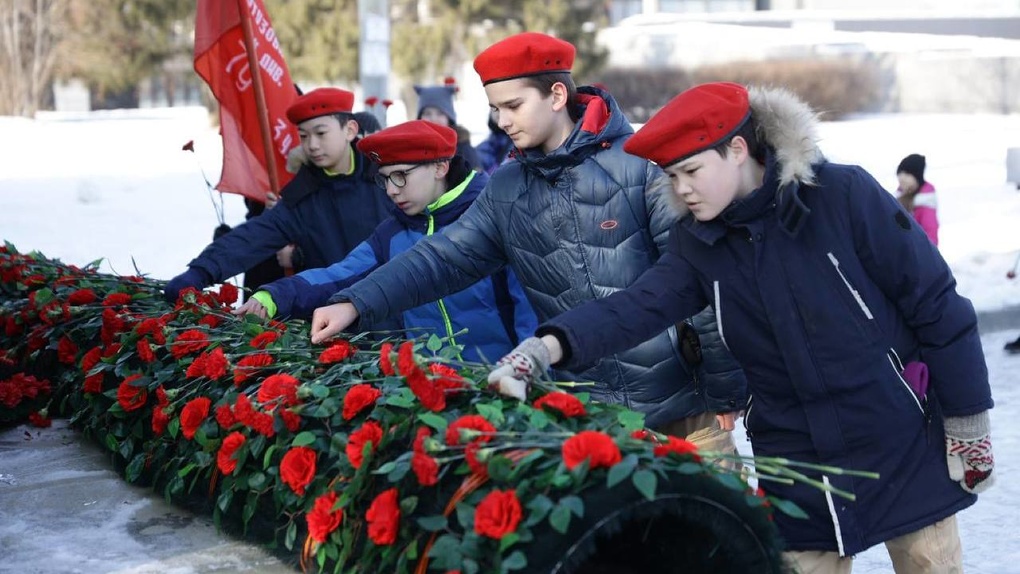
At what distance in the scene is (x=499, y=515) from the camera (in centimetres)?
249

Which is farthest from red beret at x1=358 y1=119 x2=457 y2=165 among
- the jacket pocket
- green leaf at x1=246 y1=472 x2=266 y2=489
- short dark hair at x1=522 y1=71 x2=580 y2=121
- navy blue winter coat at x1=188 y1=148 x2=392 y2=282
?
the jacket pocket

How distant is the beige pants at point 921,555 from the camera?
313 centimetres

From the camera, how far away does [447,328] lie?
4496mm

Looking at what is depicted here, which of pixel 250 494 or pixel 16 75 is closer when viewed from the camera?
pixel 250 494

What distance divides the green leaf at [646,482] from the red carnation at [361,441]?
0.74m

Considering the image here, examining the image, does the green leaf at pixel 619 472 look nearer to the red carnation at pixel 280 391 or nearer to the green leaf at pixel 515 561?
the green leaf at pixel 515 561

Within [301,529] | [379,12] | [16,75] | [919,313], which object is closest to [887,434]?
[919,313]

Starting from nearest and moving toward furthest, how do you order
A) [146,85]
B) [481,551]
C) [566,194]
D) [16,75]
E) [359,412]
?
[481,551] → [359,412] → [566,194] → [16,75] → [146,85]

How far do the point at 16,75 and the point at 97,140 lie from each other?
24.7 ft

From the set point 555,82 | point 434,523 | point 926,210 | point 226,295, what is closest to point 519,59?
point 555,82

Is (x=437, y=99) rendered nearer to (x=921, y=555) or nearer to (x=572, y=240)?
(x=572, y=240)

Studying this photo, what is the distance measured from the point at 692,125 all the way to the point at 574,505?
37.8 inches

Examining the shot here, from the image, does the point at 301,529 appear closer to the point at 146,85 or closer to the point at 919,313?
the point at 919,313

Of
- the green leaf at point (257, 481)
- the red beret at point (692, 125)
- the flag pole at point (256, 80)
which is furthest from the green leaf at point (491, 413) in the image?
the flag pole at point (256, 80)
